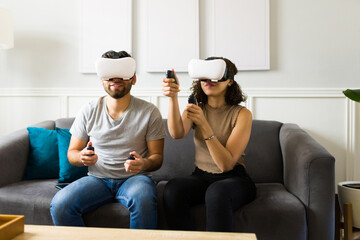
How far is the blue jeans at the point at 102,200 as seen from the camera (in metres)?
1.51

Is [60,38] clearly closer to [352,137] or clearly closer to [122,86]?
[122,86]

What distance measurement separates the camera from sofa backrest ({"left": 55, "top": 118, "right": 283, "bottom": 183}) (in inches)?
84.2

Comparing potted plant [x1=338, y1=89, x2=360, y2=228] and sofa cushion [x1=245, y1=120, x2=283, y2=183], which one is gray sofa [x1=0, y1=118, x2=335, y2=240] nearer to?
sofa cushion [x1=245, y1=120, x2=283, y2=183]

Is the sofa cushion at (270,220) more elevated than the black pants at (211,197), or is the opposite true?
the black pants at (211,197)

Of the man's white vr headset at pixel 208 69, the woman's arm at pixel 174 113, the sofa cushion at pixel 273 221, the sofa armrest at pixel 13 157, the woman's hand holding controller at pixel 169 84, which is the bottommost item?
the sofa cushion at pixel 273 221

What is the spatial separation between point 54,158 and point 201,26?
132cm

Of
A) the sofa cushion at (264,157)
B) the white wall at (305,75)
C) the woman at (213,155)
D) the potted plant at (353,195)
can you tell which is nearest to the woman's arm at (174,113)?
the woman at (213,155)

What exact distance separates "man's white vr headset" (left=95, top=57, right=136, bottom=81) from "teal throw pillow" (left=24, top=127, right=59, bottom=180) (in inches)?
27.7

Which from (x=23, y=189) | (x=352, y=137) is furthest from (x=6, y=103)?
(x=352, y=137)

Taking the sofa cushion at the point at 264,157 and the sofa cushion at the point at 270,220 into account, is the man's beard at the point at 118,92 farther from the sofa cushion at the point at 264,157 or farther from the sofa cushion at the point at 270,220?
the sofa cushion at the point at 264,157

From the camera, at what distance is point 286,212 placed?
1581mm

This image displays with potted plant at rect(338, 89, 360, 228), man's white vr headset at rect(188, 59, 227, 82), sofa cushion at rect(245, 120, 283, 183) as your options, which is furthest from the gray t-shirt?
potted plant at rect(338, 89, 360, 228)

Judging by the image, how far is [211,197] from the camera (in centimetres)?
153

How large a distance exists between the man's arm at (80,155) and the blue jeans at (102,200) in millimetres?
108
